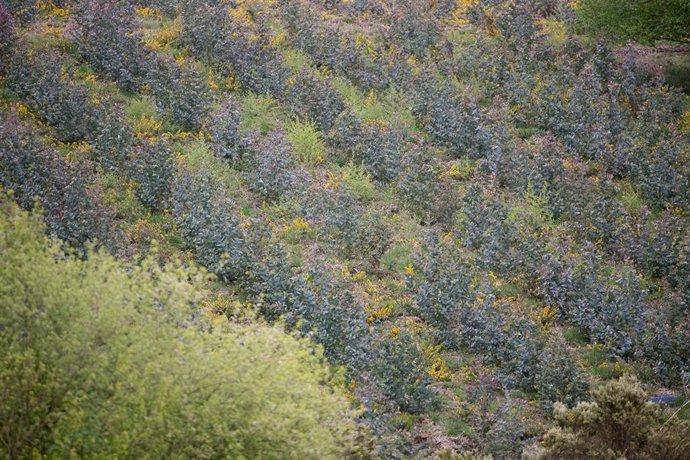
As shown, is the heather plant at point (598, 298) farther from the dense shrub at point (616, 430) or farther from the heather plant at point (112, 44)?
the heather plant at point (112, 44)

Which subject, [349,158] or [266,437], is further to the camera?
[349,158]

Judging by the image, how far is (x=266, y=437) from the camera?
7.25 m

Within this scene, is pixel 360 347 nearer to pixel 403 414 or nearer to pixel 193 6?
pixel 403 414

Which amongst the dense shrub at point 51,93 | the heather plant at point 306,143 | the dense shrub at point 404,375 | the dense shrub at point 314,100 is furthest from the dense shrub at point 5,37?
the dense shrub at point 404,375

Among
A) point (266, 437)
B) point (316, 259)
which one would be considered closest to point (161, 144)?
point (316, 259)

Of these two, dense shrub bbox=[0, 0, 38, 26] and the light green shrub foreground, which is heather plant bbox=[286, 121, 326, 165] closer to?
dense shrub bbox=[0, 0, 38, 26]

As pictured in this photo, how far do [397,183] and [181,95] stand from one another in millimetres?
4899

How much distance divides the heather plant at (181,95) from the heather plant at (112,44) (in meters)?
0.43

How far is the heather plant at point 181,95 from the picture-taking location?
1691 cm

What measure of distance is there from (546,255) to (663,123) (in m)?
6.84

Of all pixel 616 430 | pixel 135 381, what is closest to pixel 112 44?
pixel 135 381

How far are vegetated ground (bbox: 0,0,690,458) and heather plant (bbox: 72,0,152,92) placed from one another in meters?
0.05

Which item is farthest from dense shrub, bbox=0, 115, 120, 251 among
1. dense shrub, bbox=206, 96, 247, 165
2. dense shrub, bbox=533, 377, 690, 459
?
dense shrub, bbox=533, 377, 690, 459

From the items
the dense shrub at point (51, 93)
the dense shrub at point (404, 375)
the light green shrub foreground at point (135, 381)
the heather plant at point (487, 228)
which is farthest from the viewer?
the dense shrub at point (51, 93)
